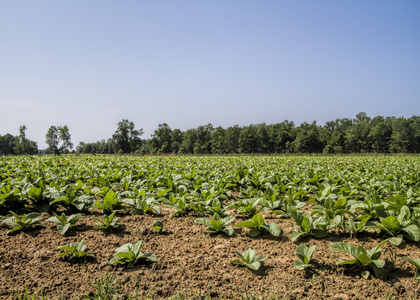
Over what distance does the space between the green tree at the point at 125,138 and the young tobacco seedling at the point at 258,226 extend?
94.6 m

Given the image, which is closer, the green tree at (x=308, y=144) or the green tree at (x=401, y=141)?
the green tree at (x=401, y=141)

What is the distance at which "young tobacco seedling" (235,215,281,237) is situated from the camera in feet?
10.5

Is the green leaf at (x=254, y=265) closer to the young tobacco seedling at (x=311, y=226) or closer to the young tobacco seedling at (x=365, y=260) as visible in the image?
Answer: the young tobacco seedling at (x=365, y=260)

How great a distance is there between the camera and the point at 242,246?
3.05 meters

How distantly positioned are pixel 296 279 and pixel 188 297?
107 centimetres

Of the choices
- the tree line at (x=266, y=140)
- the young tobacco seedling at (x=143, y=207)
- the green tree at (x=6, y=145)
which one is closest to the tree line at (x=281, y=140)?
the tree line at (x=266, y=140)

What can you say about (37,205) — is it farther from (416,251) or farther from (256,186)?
(416,251)

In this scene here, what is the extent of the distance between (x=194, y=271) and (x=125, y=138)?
324ft

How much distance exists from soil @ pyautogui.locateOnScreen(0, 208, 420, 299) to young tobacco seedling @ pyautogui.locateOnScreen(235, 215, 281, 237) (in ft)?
0.37

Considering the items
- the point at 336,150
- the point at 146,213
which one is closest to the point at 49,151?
the point at 146,213

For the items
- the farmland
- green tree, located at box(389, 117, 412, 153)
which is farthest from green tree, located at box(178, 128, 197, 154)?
the farmland

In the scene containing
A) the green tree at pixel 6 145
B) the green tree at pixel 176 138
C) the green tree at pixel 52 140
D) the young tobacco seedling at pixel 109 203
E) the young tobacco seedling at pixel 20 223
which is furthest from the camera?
the green tree at pixel 176 138

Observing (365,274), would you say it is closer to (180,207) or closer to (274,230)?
(274,230)

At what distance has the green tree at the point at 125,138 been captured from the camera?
307 feet
